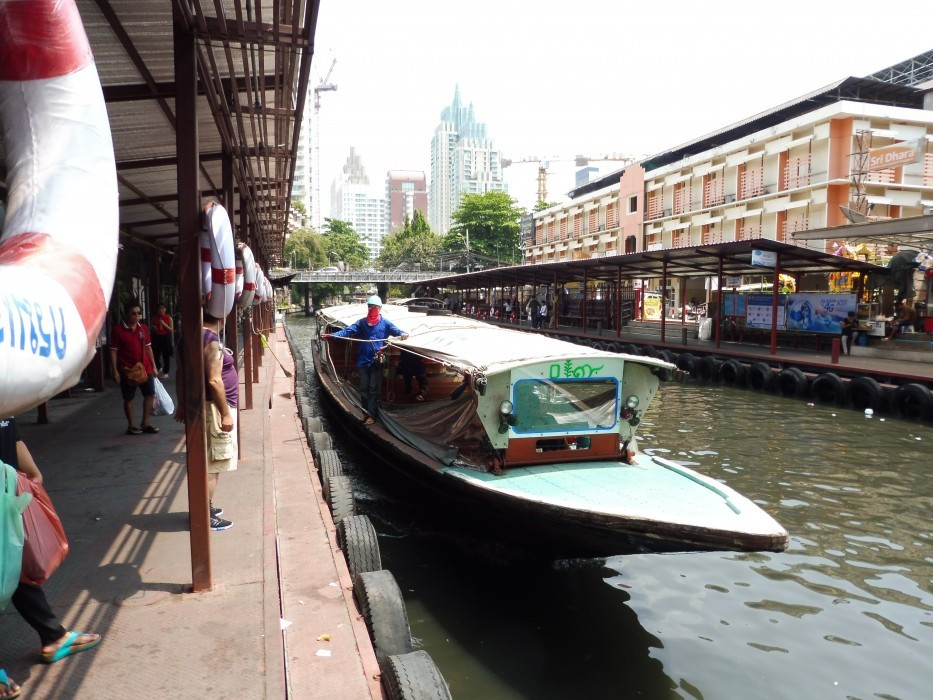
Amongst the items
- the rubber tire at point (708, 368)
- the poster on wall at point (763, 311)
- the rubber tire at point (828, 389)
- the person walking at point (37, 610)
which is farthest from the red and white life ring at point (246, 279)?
the poster on wall at point (763, 311)

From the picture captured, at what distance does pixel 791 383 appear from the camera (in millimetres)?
14484

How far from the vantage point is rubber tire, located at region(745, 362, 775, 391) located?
14948mm

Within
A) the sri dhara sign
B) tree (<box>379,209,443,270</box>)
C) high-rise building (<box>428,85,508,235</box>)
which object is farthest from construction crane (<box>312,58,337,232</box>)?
the sri dhara sign

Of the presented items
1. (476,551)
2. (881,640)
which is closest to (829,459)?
Result: (881,640)

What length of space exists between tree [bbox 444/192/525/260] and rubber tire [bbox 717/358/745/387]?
53319 mm

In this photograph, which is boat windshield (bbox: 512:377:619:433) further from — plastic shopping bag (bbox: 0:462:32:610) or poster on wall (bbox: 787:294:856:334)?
poster on wall (bbox: 787:294:856:334)

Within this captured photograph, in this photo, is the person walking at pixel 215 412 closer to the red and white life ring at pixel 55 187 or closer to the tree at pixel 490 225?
the red and white life ring at pixel 55 187

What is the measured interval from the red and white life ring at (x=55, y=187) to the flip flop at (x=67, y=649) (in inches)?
92.3

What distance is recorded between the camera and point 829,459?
945cm

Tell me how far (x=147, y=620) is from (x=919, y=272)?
21.4 metres

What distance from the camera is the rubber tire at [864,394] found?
1251 cm

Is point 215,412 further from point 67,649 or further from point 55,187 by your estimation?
point 55,187

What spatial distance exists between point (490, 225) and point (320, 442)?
62200 mm

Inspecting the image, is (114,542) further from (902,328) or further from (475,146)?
(475,146)
